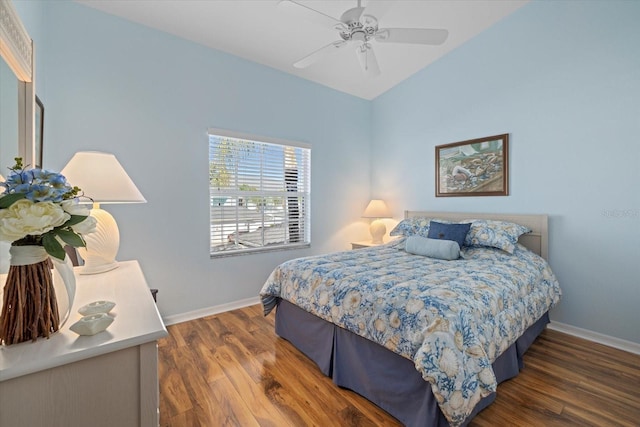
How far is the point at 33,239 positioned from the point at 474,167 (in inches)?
142

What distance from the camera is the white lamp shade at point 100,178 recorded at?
4.75 feet

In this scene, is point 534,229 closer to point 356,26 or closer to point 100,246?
point 356,26

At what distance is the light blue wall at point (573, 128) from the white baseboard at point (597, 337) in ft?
0.14

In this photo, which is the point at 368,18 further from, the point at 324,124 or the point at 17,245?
the point at 17,245

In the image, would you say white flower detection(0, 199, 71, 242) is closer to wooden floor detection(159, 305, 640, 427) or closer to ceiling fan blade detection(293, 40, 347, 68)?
wooden floor detection(159, 305, 640, 427)

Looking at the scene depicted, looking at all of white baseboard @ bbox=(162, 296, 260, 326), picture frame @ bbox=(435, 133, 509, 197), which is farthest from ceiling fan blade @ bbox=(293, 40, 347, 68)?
white baseboard @ bbox=(162, 296, 260, 326)

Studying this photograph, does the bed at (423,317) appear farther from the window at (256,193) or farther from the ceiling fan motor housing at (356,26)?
the ceiling fan motor housing at (356,26)

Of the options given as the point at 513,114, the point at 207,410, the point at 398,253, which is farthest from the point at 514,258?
the point at 207,410

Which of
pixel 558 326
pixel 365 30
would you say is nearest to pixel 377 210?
pixel 558 326

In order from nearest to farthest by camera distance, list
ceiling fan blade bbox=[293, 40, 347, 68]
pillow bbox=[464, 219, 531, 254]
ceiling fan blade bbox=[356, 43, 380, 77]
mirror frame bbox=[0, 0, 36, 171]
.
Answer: mirror frame bbox=[0, 0, 36, 171] < ceiling fan blade bbox=[293, 40, 347, 68] < ceiling fan blade bbox=[356, 43, 380, 77] < pillow bbox=[464, 219, 531, 254]

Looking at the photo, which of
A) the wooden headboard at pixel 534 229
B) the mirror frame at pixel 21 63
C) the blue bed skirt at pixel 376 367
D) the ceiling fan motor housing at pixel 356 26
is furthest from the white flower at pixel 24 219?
the wooden headboard at pixel 534 229

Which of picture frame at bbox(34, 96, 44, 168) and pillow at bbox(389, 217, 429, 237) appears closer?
picture frame at bbox(34, 96, 44, 168)

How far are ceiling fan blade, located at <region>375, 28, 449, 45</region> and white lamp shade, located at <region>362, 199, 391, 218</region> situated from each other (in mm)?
2293

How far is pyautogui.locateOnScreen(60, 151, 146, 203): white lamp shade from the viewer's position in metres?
1.45
